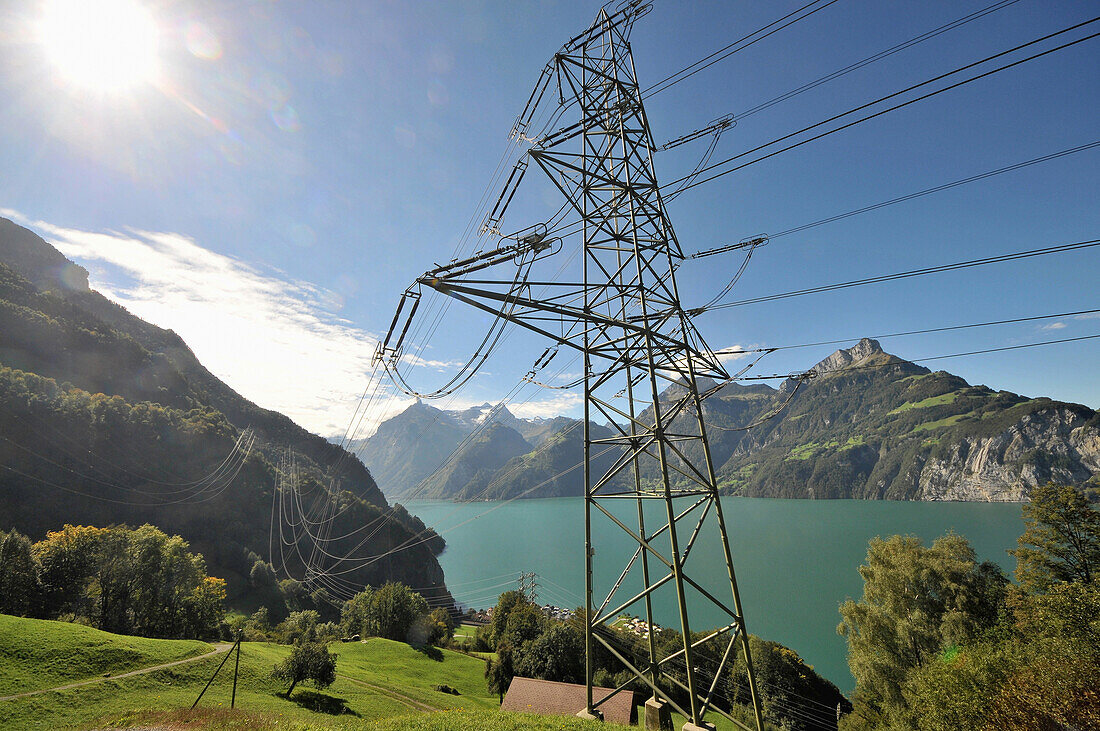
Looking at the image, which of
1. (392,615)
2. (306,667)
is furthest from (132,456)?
(306,667)

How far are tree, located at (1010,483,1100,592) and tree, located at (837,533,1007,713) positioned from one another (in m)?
2.54

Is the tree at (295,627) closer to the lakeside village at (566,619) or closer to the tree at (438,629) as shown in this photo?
the tree at (438,629)

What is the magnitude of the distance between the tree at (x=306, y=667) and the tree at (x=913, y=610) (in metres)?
34.4

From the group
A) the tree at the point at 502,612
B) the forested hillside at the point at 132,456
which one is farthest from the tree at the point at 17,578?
the tree at the point at 502,612

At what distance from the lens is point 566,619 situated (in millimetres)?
60594

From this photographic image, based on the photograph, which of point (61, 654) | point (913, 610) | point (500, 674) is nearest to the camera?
point (61, 654)

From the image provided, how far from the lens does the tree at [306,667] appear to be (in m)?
25.0

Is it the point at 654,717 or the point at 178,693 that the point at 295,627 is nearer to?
the point at 178,693

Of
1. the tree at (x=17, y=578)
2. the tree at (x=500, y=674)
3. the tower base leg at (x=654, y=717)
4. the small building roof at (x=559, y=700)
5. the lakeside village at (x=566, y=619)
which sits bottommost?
the lakeside village at (x=566, y=619)

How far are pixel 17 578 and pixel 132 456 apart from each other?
2161 inches

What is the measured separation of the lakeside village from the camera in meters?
52.8

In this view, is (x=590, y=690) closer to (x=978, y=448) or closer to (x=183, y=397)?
(x=183, y=397)

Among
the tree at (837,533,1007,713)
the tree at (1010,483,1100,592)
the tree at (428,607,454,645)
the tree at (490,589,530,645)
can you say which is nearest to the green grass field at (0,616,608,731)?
the tree at (490,589,530,645)

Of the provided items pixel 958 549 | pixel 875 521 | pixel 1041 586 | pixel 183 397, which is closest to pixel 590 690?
pixel 1041 586
